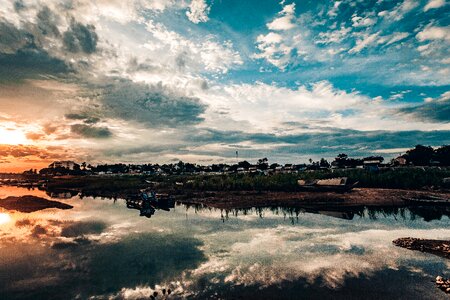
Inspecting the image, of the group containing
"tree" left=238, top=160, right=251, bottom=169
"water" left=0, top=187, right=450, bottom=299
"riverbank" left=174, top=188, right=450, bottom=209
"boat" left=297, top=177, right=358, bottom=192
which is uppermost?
"tree" left=238, top=160, right=251, bottom=169

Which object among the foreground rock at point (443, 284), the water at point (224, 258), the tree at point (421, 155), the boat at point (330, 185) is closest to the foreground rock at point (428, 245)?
the water at point (224, 258)

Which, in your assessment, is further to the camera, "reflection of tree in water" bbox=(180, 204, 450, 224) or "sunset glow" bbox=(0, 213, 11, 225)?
"sunset glow" bbox=(0, 213, 11, 225)

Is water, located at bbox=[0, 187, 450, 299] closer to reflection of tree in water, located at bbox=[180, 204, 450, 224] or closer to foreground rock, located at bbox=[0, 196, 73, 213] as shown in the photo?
reflection of tree in water, located at bbox=[180, 204, 450, 224]

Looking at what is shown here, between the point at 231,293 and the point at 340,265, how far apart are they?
753 centimetres

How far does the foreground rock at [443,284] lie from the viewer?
1315 centimetres

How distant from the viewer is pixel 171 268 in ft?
55.3

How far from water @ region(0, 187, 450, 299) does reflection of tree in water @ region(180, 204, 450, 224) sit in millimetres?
628

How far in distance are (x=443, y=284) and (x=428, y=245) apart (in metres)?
7.42

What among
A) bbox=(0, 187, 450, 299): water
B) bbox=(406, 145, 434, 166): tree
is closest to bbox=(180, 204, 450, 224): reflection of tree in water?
bbox=(0, 187, 450, 299): water

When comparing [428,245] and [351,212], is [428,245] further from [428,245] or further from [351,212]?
[351,212]

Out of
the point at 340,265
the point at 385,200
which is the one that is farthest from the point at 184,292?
the point at 385,200

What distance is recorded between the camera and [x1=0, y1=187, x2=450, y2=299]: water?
13781 mm

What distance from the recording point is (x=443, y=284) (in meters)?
13.5

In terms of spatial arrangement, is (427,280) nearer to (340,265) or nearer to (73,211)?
(340,265)
